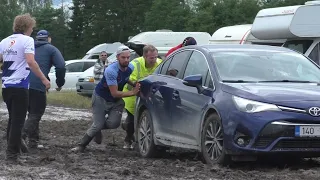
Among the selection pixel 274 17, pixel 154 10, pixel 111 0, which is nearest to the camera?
pixel 274 17

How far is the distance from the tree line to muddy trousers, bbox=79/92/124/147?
4036cm

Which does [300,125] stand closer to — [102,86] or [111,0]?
[102,86]

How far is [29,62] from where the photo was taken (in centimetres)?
892

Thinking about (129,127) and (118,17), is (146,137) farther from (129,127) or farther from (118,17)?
(118,17)

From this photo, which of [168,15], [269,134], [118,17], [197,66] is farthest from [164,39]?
[118,17]

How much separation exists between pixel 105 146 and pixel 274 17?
695 cm

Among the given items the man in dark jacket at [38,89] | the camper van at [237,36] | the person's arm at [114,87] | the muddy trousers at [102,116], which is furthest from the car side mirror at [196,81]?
the camper van at [237,36]

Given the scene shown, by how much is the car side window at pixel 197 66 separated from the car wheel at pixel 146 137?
1088mm

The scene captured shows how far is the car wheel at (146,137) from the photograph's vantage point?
1016 cm

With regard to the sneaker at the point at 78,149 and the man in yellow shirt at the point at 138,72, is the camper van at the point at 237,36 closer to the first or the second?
the man in yellow shirt at the point at 138,72

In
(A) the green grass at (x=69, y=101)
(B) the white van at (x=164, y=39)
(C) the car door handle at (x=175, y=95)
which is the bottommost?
(A) the green grass at (x=69, y=101)

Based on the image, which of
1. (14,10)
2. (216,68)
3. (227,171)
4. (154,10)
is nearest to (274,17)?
(216,68)

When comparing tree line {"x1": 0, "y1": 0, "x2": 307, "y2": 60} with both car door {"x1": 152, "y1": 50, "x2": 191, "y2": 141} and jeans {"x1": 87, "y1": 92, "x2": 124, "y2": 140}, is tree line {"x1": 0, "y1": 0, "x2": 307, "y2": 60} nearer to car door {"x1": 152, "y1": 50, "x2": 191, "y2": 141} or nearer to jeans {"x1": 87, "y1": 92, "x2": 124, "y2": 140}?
jeans {"x1": 87, "y1": 92, "x2": 124, "y2": 140}

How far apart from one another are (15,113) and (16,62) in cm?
62
